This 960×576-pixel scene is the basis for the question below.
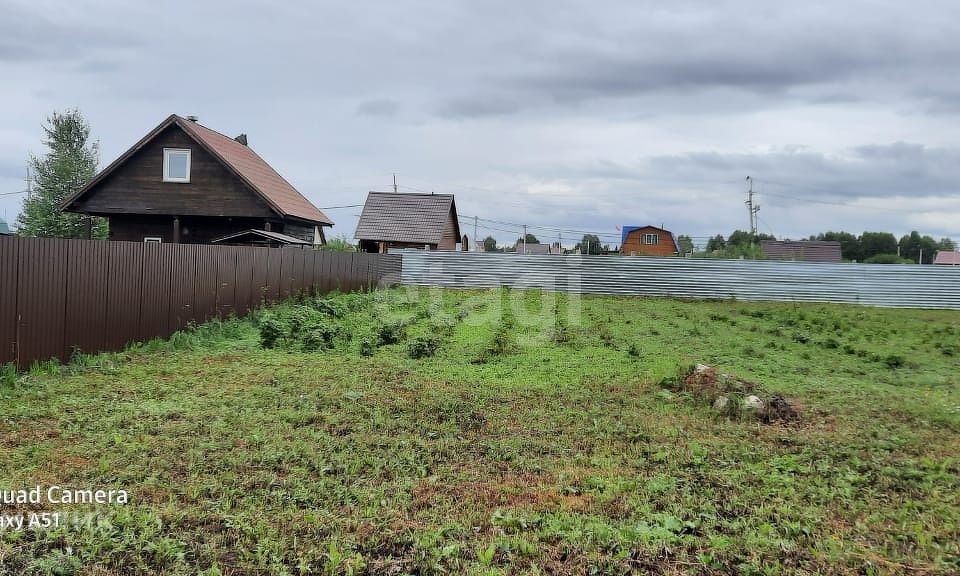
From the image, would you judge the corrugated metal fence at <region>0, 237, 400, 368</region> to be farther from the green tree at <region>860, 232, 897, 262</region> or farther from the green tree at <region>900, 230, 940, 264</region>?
the green tree at <region>860, 232, 897, 262</region>

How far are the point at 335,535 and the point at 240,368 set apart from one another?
16.9ft

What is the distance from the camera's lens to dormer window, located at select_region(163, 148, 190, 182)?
19891 millimetres

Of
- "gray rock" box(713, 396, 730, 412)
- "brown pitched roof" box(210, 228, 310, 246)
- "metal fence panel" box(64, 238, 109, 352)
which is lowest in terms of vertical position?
"gray rock" box(713, 396, 730, 412)

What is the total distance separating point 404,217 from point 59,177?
20.3 meters

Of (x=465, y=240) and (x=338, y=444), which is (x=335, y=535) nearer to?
(x=338, y=444)

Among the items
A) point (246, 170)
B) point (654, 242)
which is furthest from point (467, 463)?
point (654, 242)

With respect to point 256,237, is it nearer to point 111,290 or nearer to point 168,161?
point 168,161

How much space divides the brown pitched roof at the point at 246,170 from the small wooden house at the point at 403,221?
428 centimetres

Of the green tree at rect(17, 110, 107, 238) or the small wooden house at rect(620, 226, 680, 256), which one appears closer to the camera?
the green tree at rect(17, 110, 107, 238)

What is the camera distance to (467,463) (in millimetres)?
4773

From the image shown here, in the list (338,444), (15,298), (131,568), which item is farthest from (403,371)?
(131,568)

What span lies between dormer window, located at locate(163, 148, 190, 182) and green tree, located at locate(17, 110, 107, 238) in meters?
15.7

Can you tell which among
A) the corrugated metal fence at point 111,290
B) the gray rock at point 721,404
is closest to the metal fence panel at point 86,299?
the corrugated metal fence at point 111,290

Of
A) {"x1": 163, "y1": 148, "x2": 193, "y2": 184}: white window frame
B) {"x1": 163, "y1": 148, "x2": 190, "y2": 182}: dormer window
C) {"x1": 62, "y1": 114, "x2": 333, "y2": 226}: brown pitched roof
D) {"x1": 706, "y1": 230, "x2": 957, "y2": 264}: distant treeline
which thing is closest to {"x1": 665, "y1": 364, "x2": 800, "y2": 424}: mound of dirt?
{"x1": 62, "y1": 114, "x2": 333, "y2": 226}: brown pitched roof
